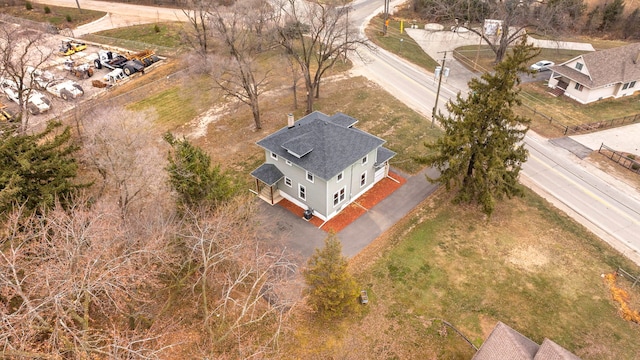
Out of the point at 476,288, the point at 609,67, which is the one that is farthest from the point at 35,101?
the point at 609,67

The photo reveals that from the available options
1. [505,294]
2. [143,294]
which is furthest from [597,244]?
[143,294]


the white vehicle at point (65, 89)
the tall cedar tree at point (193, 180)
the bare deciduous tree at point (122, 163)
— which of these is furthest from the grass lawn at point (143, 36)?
the tall cedar tree at point (193, 180)

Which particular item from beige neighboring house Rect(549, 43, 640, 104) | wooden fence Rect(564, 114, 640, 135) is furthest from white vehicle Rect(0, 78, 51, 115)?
beige neighboring house Rect(549, 43, 640, 104)

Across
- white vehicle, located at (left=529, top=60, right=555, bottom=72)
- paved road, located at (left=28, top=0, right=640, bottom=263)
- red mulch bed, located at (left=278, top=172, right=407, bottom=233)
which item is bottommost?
red mulch bed, located at (left=278, top=172, right=407, bottom=233)

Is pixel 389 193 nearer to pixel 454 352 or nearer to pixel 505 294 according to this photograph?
pixel 505 294

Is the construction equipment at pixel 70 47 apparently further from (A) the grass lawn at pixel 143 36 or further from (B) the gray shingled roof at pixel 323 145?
(B) the gray shingled roof at pixel 323 145

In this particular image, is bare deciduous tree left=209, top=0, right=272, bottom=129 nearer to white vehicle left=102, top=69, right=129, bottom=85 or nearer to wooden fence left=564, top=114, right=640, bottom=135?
white vehicle left=102, top=69, right=129, bottom=85
